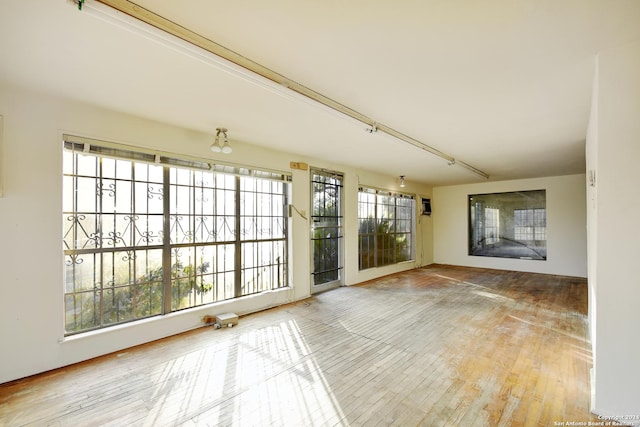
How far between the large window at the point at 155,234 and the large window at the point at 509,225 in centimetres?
654

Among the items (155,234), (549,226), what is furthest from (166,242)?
(549,226)

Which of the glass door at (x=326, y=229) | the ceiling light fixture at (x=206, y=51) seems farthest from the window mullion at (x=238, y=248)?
the ceiling light fixture at (x=206, y=51)

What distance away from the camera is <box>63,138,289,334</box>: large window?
2.83 m

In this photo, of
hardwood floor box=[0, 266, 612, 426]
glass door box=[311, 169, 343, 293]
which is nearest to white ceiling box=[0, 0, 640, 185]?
glass door box=[311, 169, 343, 293]

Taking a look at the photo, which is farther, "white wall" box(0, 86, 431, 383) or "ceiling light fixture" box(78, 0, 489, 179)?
"white wall" box(0, 86, 431, 383)

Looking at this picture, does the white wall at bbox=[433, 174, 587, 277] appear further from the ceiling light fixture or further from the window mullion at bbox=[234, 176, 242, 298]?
the window mullion at bbox=[234, 176, 242, 298]

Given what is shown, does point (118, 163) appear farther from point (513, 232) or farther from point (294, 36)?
point (513, 232)

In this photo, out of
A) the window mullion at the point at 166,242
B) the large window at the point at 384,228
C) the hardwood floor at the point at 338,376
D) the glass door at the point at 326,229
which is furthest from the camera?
the large window at the point at 384,228

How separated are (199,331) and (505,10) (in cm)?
405

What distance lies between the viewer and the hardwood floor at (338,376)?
1950mm

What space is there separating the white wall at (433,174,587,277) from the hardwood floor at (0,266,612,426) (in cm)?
355

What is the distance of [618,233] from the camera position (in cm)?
186

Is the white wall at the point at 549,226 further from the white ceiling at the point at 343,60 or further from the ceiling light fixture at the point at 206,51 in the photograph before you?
the ceiling light fixture at the point at 206,51

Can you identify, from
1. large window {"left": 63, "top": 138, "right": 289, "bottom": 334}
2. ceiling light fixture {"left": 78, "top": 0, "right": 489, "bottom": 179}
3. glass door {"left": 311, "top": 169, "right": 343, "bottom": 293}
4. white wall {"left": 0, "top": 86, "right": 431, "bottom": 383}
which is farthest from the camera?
glass door {"left": 311, "top": 169, "right": 343, "bottom": 293}
